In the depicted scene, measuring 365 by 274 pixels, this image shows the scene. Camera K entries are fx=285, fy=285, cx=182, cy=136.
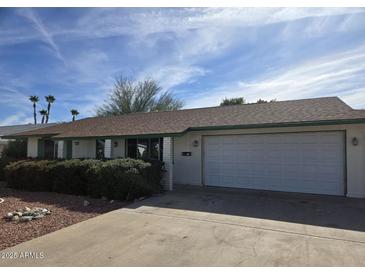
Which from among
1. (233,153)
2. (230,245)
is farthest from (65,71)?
(230,245)

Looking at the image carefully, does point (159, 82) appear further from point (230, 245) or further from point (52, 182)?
point (230, 245)

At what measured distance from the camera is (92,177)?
406 inches

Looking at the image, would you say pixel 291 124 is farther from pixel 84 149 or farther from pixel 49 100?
pixel 49 100

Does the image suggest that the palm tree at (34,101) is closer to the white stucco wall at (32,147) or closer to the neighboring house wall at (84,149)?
the white stucco wall at (32,147)

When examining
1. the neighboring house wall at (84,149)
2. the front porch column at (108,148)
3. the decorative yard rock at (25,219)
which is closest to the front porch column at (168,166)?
the front porch column at (108,148)

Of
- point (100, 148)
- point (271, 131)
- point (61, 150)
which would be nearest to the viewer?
point (271, 131)

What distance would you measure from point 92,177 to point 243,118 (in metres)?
6.38

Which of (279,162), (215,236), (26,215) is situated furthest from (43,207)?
(279,162)

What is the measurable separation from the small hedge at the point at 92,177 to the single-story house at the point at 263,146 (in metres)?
1.56

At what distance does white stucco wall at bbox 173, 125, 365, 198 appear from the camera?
942cm

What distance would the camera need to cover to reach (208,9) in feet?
22.7

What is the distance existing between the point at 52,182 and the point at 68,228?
18.5 ft

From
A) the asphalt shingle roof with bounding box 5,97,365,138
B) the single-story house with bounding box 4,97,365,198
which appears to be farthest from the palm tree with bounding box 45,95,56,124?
the single-story house with bounding box 4,97,365,198

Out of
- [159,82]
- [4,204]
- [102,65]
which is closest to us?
[4,204]
